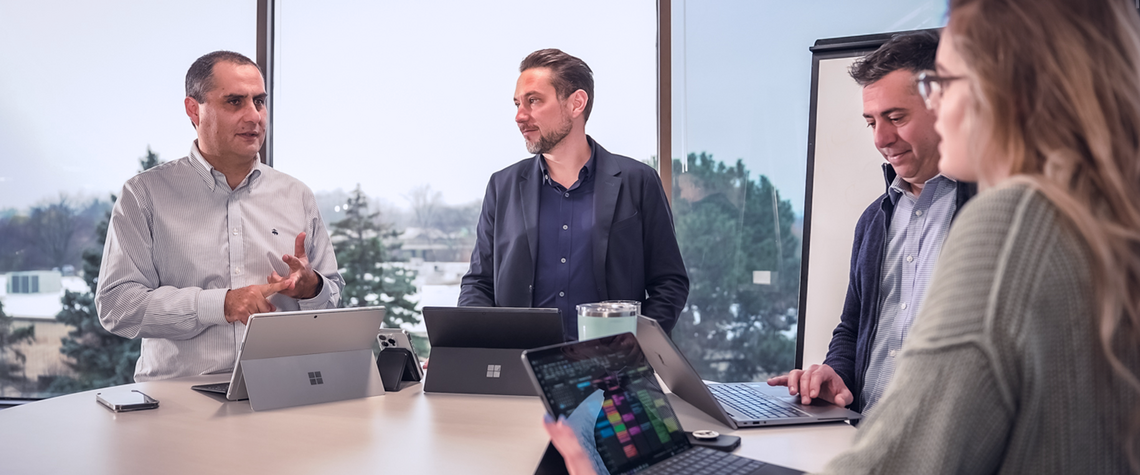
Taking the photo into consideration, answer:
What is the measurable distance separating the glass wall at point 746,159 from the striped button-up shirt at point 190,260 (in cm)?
193

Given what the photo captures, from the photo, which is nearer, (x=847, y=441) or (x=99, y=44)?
(x=847, y=441)

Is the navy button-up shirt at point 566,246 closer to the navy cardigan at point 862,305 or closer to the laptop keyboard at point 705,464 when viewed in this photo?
the navy cardigan at point 862,305

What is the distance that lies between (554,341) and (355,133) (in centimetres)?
260

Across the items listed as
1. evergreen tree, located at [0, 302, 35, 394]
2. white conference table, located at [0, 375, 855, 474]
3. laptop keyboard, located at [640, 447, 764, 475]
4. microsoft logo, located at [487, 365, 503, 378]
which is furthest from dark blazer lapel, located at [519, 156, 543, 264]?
evergreen tree, located at [0, 302, 35, 394]

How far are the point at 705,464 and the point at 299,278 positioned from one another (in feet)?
4.81

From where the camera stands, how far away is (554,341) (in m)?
1.72

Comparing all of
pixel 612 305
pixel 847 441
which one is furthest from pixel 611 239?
pixel 847 441

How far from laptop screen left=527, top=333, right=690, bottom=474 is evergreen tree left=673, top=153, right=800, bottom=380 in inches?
99.3

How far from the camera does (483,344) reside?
1.81 metres

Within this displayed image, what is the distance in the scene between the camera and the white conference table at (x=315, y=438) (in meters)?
1.22

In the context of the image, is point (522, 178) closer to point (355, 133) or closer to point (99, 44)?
point (355, 133)

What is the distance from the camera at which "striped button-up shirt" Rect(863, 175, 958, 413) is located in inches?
70.6

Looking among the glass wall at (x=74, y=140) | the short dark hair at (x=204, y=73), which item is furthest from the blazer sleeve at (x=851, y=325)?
the glass wall at (x=74, y=140)

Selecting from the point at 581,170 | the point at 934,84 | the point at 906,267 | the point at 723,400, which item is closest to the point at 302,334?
the point at 723,400
